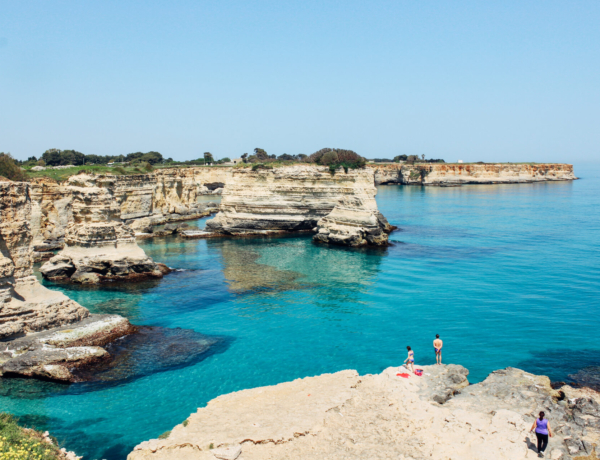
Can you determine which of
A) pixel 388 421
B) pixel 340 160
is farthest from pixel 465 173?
pixel 388 421

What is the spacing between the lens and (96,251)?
29391mm

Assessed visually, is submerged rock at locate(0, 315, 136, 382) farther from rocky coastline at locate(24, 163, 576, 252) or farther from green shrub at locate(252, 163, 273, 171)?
green shrub at locate(252, 163, 273, 171)

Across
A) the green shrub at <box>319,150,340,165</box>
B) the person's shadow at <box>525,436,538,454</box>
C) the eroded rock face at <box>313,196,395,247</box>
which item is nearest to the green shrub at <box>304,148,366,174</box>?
the green shrub at <box>319,150,340,165</box>

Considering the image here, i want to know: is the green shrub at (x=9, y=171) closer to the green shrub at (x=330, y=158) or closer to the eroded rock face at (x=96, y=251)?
the eroded rock face at (x=96, y=251)

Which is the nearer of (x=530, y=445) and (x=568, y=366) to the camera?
(x=530, y=445)

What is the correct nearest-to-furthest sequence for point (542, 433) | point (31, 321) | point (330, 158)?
point (542, 433) < point (31, 321) < point (330, 158)

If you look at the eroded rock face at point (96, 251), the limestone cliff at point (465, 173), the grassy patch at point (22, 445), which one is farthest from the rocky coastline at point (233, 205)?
the limestone cliff at point (465, 173)

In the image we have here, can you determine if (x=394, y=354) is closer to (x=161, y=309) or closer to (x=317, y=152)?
(x=161, y=309)

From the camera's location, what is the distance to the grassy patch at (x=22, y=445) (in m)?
8.36

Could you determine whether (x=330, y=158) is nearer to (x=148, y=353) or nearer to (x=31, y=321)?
(x=148, y=353)

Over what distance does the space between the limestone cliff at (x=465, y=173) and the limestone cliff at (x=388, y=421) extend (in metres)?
108

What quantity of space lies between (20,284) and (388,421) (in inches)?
617

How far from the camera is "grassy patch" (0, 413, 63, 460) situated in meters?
8.36

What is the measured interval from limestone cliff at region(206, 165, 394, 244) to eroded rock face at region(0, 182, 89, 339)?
26741mm
